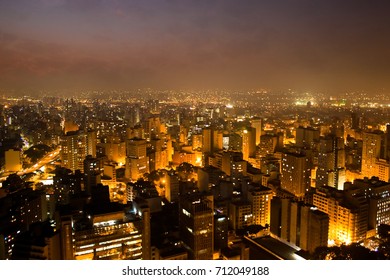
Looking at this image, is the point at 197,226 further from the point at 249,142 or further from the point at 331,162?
the point at 249,142

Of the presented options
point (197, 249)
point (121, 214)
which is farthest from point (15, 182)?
point (197, 249)

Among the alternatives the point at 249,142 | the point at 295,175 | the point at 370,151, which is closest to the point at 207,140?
the point at 249,142

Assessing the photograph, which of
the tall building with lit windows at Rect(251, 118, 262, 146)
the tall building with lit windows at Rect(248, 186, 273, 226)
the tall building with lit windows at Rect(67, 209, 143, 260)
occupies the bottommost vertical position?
the tall building with lit windows at Rect(248, 186, 273, 226)

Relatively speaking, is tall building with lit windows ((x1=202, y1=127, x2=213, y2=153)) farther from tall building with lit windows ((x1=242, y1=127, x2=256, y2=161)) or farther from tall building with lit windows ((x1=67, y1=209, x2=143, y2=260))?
tall building with lit windows ((x1=67, y1=209, x2=143, y2=260))

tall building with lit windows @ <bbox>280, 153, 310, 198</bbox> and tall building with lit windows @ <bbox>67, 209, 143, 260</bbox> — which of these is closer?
tall building with lit windows @ <bbox>67, 209, 143, 260</bbox>

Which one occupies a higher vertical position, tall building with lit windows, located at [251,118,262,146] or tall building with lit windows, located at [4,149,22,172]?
tall building with lit windows, located at [251,118,262,146]

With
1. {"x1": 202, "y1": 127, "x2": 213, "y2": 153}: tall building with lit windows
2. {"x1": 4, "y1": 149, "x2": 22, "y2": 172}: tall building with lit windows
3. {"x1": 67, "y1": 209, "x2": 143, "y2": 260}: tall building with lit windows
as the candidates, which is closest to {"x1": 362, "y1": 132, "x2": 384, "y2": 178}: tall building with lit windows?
{"x1": 202, "y1": 127, "x2": 213, "y2": 153}: tall building with lit windows

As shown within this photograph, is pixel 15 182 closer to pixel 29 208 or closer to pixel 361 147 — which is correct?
pixel 29 208

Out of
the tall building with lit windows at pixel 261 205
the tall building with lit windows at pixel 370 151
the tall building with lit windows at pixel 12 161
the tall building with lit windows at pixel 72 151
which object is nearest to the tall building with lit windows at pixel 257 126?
the tall building with lit windows at pixel 370 151
